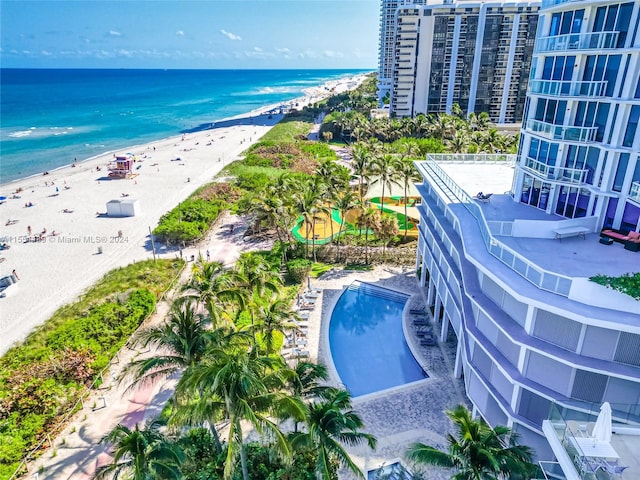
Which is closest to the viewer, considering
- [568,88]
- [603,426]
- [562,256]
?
[603,426]

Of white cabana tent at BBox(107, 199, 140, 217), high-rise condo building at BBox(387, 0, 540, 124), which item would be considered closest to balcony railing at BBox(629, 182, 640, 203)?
white cabana tent at BBox(107, 199, 140, 217)

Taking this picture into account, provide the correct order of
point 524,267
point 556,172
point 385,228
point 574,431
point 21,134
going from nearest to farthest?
point 574,431 → point 524,267 → point 556,172 → point 385,228 → point 21,134

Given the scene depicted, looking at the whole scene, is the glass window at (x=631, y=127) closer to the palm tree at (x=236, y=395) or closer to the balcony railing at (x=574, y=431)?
the balcony railing at (x=574, y=431)

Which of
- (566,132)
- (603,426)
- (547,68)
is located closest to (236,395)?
(603,426)

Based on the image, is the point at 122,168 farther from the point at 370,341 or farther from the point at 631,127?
the point at 631,127

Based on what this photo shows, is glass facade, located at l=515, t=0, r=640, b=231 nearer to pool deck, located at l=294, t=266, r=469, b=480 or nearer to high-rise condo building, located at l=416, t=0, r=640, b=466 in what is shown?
high-rise condo building, located at l=416, t=0, r=640, b=466

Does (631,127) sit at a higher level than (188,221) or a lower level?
higher

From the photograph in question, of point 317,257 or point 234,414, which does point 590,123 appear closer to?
point 234,414

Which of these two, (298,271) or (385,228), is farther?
(385,228)
